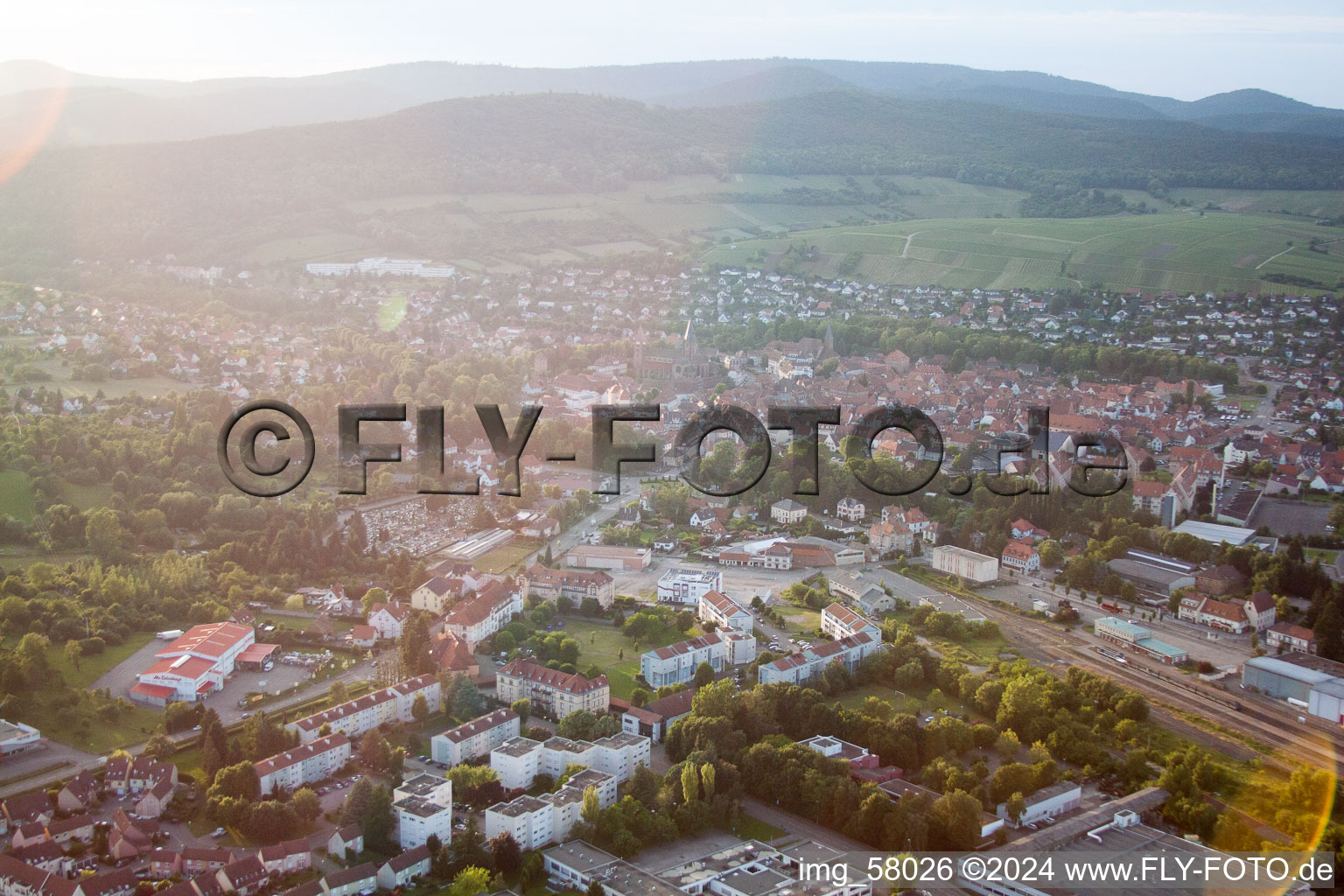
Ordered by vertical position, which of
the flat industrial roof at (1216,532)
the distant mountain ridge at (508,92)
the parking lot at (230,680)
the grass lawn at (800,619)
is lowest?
the parking lot at (230,680)

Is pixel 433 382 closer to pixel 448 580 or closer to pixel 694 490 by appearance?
pixel 694 490

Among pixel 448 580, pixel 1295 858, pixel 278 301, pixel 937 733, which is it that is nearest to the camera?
pixel 1295 858

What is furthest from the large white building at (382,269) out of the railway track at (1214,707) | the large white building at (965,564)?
the railway track at (1214,707)

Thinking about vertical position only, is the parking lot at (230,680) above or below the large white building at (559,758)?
below

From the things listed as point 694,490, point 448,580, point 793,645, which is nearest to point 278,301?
point 694,490

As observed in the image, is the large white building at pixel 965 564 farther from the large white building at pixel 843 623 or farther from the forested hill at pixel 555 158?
the forested hill at pixel 555 158
